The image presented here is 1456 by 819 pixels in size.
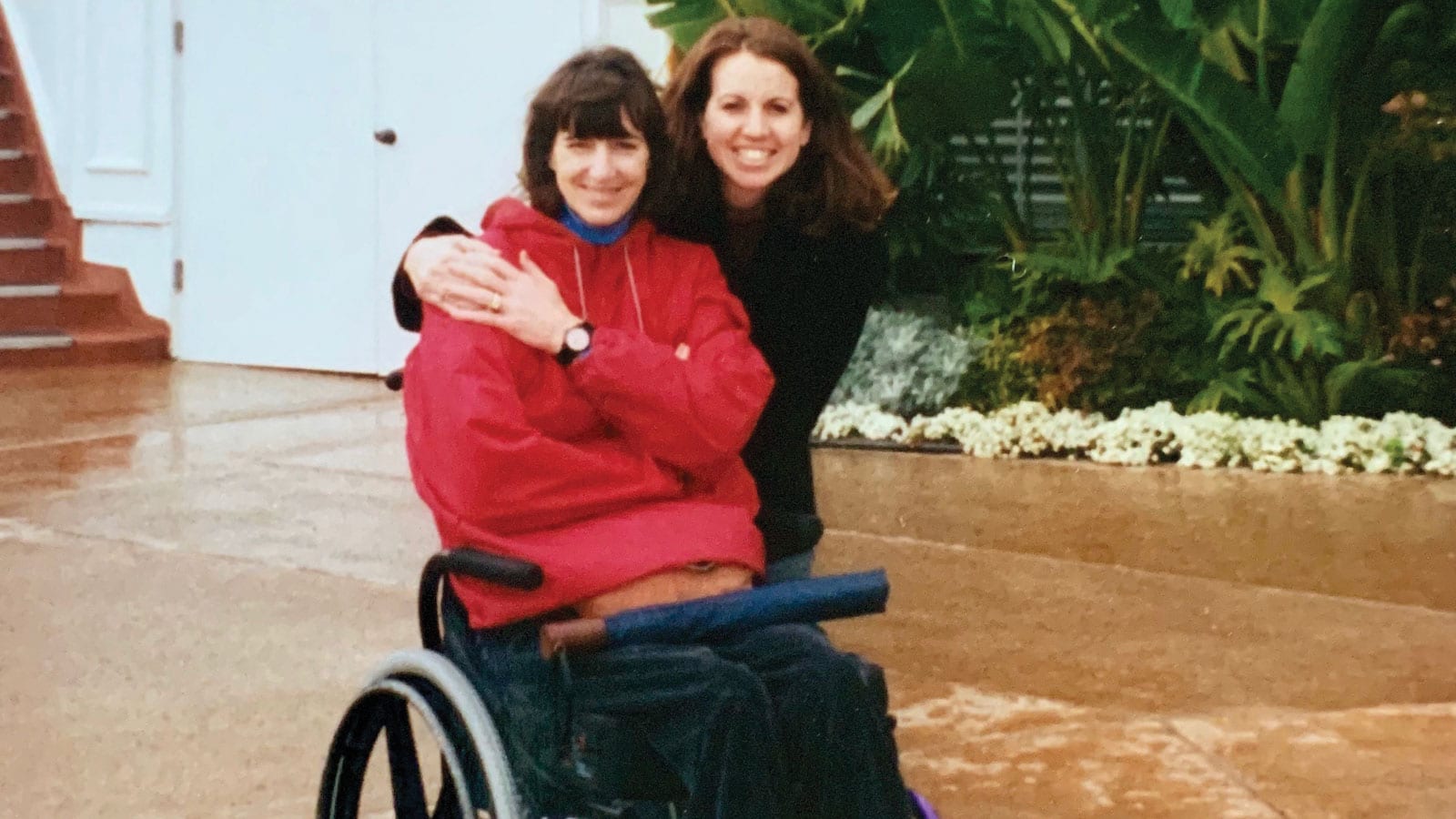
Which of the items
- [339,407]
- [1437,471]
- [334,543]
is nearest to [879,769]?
[334,543]

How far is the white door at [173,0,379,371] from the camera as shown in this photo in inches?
335

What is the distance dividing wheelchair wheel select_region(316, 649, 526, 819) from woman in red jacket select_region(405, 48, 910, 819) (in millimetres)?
66

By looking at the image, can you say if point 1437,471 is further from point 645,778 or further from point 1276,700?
point 645,778

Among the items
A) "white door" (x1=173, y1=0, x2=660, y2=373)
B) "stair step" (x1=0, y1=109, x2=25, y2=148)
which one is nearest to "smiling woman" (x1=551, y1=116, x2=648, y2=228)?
"white door" (x1=173, y1=0, x2=660, y2=373)

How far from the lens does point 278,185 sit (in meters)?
8.78

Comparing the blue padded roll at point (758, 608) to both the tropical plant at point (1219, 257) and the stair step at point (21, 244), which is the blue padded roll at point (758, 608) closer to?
the tropical plant at point (1219, 257)

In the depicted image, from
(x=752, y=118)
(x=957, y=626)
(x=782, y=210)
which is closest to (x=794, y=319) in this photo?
(x=782, y=210)

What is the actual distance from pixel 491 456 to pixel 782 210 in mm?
776

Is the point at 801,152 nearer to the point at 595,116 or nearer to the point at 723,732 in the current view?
the point at 595,116

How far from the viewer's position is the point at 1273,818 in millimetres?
2830

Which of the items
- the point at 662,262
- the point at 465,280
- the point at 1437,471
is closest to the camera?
the point at 465,280

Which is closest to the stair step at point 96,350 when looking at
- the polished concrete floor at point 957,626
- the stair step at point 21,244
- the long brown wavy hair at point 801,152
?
the stair step at point 21,244

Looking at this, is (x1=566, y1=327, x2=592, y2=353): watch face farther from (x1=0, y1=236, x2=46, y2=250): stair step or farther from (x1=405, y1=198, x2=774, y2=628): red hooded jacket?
(x1=0, y1=236, x2=46, y2=250): stair step

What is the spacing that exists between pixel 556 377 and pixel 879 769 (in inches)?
23.3
